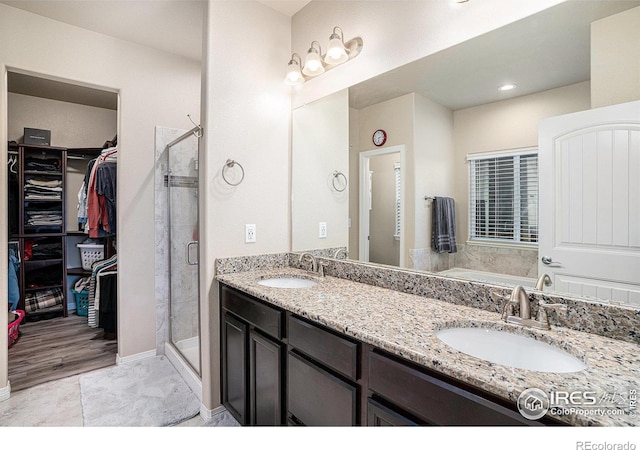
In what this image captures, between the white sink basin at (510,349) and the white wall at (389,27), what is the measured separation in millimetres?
1212

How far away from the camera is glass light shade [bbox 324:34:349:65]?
6.03 feet

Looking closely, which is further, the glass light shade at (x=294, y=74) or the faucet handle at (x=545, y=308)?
the glass light shade at (x=294, y=74)

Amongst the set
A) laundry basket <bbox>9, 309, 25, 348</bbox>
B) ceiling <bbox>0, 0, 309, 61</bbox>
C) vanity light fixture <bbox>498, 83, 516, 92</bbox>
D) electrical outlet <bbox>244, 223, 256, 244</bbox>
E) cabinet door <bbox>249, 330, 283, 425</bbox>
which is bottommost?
laundry basket <bbox>9, 309, 25, 348</bbox>

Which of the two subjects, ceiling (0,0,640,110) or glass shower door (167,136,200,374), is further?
glass shower door (167,136,200,374)

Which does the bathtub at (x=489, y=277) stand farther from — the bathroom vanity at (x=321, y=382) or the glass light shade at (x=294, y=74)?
the glass light shade at (x=294, y=74)

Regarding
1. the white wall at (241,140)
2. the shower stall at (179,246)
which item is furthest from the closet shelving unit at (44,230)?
the white wall at (241,140)

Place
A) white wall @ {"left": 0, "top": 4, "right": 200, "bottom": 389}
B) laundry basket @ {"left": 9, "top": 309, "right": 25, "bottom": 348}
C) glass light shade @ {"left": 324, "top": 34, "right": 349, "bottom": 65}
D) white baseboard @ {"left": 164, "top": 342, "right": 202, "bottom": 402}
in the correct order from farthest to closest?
laundry basket @ {"left": 9, "top": 309, "right": 25, "bottom": 348}
white wall @ {"left": 0, "top": 4, "right": 200, "bottom": 389}
white baseboard @ {"left": 164, "top": 342, "right": 202, "bottom": 402}
glass light shade @ {"left": 324, "top": 34, "right": 349, "bottom": 65}

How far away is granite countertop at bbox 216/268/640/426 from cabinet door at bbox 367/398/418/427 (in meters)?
0.19

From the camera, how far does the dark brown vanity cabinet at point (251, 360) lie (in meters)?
1.48

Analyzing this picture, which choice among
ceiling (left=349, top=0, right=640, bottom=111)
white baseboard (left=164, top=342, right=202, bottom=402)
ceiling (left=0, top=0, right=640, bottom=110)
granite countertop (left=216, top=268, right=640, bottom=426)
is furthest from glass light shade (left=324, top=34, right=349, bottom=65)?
white baseboard (left=164, top=342, right=202, bottom=402)

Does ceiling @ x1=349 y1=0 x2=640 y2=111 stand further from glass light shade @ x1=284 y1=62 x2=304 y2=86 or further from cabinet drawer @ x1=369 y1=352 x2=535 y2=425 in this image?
cabinet drawer @ x1=369 y1=352 x2=535 y2=425
